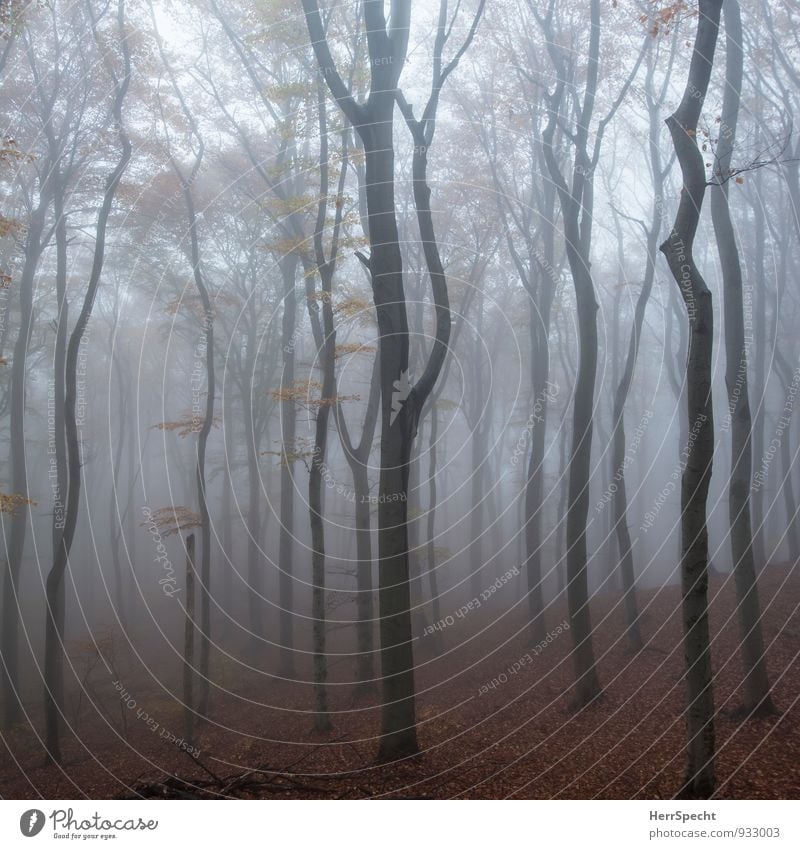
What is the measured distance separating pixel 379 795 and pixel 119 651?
18.0 meters

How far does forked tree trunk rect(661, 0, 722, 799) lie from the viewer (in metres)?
6.74

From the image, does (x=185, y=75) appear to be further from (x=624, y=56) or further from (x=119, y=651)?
(x=119, y=651)

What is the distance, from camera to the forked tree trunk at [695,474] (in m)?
6.74

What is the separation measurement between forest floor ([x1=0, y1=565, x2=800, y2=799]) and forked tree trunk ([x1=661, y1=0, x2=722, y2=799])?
1154mm

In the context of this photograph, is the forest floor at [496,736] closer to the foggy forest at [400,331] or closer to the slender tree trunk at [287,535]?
the foggy forest at [400,331]

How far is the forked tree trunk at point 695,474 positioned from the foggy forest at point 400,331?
40 mm

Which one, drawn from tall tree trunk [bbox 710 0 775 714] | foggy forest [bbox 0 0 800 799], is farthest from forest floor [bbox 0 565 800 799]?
tall tree trunk [bbox 710 0 775 714]

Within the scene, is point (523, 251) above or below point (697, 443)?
above

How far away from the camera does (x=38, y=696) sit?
18844 millimetres

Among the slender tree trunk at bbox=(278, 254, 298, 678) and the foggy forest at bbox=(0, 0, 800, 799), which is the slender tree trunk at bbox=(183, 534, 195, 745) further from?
the slender tree trunk at bbox=(278, 254, 298, 678)

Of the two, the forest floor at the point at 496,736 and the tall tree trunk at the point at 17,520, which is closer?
the forest floor at the point at 496,736

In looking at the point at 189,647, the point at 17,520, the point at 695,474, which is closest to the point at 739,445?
the point at 695,474

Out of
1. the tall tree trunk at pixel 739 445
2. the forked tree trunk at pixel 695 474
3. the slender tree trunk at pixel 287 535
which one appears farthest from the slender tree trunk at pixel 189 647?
the tall tree trunk at pixel 739 445

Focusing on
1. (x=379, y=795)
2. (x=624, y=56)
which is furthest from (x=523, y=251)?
(x=379, y=795)
